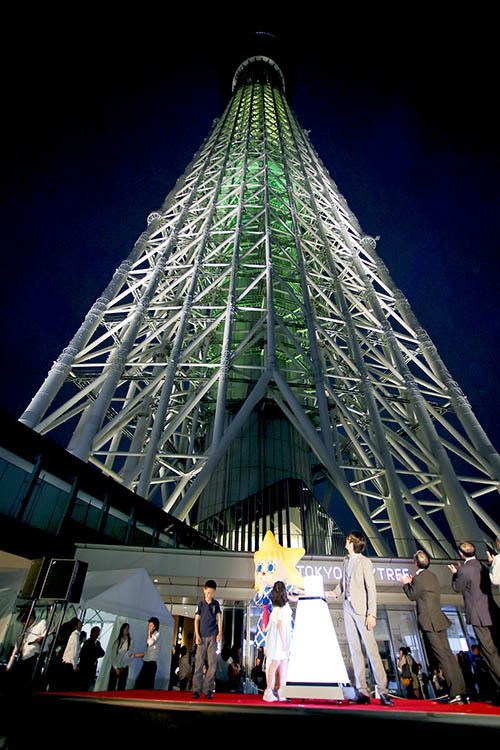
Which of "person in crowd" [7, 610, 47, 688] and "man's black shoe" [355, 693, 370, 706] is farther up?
"person in crowd" [7, 610, 47, 688]

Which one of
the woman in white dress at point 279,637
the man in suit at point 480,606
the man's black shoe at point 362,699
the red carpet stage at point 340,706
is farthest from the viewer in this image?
the woman in white dress at point 279,637

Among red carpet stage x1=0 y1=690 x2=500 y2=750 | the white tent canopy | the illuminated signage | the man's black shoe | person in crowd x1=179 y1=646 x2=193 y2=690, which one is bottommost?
red carpet stage x1=0 y1=690 x2=500 y2=750

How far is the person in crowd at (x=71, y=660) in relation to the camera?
663 centimetres

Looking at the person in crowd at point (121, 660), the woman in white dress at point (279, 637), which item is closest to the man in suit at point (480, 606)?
the woman in white dress at point (279, 637)

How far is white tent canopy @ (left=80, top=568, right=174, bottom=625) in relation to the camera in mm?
7941

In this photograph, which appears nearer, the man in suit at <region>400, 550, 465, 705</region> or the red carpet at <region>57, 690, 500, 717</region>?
the red carpet at <region>57, 690, 500, 717</region>

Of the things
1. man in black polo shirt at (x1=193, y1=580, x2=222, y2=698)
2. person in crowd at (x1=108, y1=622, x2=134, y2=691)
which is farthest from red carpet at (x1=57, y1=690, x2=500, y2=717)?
person in crowd at (x1=108, y1=622, x2=134, y2=691)

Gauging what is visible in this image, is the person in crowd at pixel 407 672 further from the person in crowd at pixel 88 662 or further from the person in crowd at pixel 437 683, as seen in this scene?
the person in crowd at pixel 88 662

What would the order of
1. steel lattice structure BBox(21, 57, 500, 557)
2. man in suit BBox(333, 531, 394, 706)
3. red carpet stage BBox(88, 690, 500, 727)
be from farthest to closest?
steel lattice structure BBox(21, 57, 500, 557), man in suit BBox(333, 531, 394, 706), red carpet stage BBox(88, 690, 500, 727)

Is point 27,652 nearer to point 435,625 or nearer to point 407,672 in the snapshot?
point 435,625

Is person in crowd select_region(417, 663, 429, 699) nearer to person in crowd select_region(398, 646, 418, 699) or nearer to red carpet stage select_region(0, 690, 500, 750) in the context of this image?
person in crowd select_region(398, 646, 418, 699)

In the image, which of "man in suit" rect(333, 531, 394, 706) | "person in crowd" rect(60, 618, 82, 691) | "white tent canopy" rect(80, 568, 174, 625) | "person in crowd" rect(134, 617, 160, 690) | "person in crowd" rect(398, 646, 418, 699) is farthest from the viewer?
"person in crowd" rect(398, 646, 418, 699)

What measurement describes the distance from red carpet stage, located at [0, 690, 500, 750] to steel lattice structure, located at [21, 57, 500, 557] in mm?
12571

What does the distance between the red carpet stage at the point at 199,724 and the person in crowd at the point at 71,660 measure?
4.93 meters
